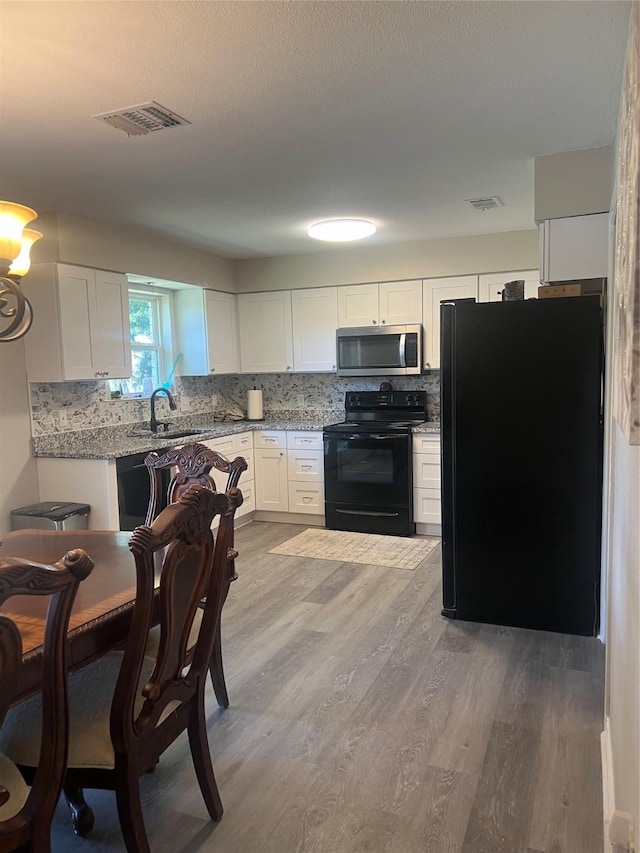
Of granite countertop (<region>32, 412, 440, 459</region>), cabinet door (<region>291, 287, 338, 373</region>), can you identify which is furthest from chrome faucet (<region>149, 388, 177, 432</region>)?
cabinet door (<region>291, 287, 338, 373</region>)

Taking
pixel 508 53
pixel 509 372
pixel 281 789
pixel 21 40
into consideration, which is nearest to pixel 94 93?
pixel 21 40

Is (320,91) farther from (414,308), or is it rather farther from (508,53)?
(414,308)

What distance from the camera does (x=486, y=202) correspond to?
153 inches

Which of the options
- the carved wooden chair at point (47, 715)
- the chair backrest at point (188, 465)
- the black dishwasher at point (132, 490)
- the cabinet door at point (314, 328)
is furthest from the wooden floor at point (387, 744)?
the cabinet door at point (314, 328)

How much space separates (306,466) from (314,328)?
1.27 m

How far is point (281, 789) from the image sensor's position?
2.05 meters

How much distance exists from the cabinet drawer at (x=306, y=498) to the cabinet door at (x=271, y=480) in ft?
0.20

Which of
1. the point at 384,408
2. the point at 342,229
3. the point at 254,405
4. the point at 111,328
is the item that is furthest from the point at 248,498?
the point at 342,229

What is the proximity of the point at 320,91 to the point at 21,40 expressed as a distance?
1015mm

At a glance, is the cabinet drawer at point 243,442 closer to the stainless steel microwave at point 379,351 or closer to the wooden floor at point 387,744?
the stainless steel microwave at point 379,351

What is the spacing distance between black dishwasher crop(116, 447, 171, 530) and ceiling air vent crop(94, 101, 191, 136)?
6.68ft

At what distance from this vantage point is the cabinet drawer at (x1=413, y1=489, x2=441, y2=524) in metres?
4.96

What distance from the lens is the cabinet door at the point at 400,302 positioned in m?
5.21

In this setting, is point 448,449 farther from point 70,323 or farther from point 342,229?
point 70,323
